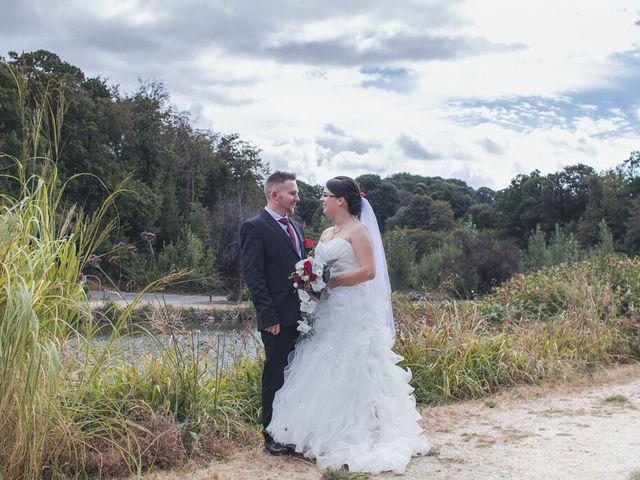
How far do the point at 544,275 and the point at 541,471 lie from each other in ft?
26.2

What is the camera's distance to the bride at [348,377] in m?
4.43

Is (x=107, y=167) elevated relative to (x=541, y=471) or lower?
elevated

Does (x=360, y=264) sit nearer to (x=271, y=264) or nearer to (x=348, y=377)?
(x=271, y=264)

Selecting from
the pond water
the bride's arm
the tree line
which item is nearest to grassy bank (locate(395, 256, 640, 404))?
the pond water

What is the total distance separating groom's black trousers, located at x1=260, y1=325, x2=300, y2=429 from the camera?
4586mm

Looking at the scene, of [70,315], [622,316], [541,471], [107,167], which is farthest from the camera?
[107,167]

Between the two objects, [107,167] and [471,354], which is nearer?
[471,354]

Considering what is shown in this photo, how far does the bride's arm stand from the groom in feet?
1.08

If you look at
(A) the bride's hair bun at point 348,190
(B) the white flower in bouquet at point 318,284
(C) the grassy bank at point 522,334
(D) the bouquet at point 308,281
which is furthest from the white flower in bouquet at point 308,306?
(C) the grassy bank at point 522,334

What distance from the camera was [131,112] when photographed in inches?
1437

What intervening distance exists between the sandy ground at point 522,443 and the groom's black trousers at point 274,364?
0.34 metres

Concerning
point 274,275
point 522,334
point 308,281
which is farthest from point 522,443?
point 522,334

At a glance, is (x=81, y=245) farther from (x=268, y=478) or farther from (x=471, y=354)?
(x=471, y=354)

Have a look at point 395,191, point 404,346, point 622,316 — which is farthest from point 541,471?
point 395,191
